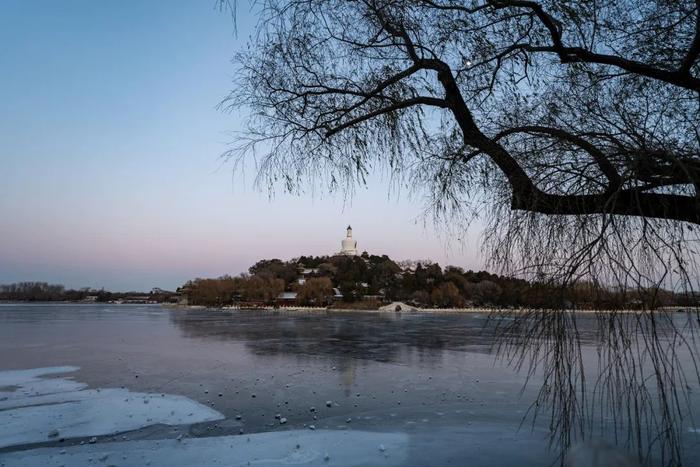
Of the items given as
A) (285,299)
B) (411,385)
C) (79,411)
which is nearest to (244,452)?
(79,411)

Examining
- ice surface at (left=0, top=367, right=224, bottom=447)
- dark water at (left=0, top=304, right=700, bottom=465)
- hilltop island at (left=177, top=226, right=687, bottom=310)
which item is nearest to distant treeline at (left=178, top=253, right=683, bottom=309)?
hilltop island at (left=177, top=226, right=687, bottom=310)

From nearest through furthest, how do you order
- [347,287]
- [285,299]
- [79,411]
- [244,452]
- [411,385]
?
[244,452] → [79,411] → [411,385] → [347,287] → [285,299]

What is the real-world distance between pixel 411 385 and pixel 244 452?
14.2ft

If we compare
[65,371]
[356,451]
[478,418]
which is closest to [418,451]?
[356,451]

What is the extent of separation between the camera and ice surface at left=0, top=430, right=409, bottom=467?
4578 millimetres

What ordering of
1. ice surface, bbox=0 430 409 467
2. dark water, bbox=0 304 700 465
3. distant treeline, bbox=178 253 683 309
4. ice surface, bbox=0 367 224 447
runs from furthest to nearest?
distant treeline, bbox=178 253 683 309
ice surface, bbox=0 367 224 447
ice surface, bbox=0 430 409 467
dark water, bbox=0 304 700 465

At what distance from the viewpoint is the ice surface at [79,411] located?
5727 mm

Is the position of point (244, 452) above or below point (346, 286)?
below

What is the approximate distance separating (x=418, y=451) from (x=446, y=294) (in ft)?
199

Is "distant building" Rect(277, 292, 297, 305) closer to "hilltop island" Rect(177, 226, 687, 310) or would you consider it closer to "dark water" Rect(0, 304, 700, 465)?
"hilltop island" Rect(177, 226, 687, 310)

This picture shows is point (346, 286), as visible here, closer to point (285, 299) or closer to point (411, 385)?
point (285, 299)

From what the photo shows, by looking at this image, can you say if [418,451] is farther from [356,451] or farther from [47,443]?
[47,443]

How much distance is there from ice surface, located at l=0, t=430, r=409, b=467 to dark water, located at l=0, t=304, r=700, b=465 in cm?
33

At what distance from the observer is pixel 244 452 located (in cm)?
488
